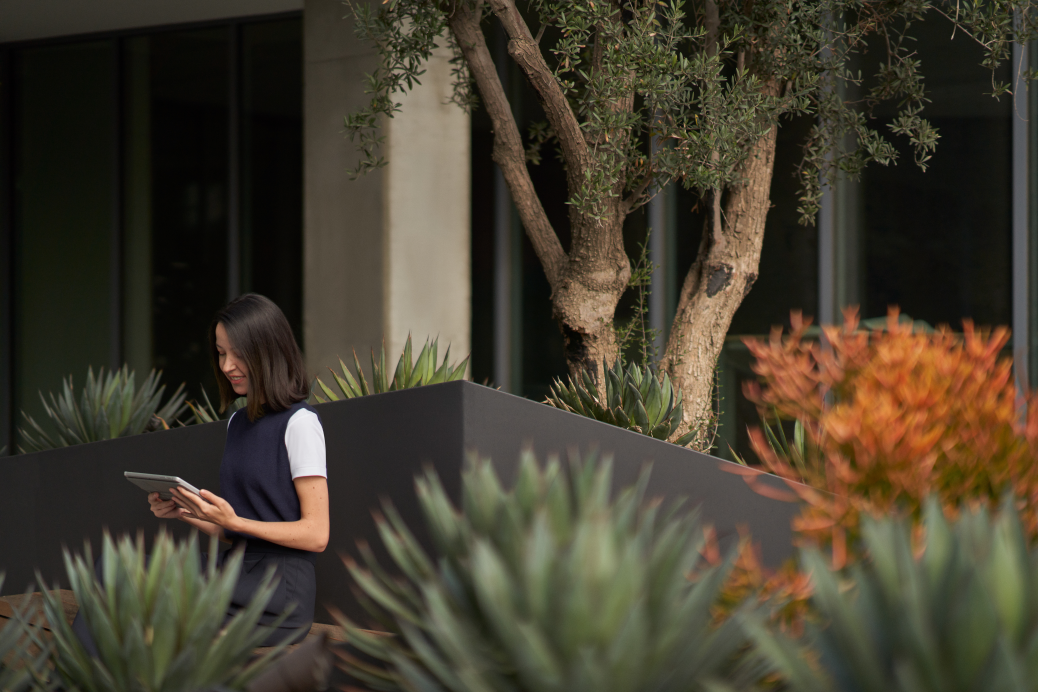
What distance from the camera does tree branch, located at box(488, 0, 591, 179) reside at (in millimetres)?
4508

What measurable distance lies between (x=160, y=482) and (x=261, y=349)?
47cm

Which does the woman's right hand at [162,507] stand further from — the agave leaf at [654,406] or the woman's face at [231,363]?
the agave leaf at [654,406]

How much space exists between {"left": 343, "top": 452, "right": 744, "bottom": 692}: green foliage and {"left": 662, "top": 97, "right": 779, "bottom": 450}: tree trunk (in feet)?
10.2

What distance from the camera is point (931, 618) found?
1.49 metres

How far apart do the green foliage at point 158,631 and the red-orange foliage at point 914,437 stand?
1311 mm

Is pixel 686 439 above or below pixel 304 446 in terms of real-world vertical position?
below

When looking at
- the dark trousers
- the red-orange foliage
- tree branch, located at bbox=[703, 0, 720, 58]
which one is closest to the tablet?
the dark trousers

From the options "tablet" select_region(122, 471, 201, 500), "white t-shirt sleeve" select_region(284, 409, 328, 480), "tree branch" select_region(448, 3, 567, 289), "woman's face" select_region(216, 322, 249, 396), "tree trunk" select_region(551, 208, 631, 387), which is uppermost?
"tree branch" select_region(448, 3, 567, 289)

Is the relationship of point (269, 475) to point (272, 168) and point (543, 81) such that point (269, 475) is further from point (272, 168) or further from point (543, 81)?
point (272, 168)

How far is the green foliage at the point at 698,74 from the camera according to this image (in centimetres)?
425

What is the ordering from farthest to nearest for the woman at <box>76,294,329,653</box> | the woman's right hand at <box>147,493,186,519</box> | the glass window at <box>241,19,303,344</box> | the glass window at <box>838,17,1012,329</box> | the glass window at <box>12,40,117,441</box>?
1. the glass window at <box>12,40,117,441</box>
2. the glass window at <box>241,19,303,344</box>
3. the glass window at <box>838,17,1012,329</box>
4. the woman's right hand at <box>147,493,186,519</box>
5. the woman at <box>76,294,329,653</box>

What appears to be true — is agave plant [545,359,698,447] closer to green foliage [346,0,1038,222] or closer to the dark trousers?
green foliage [346,0,1038,222]

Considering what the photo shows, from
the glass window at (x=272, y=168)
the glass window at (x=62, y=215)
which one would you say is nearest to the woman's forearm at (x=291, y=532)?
the glass window at (x=272, y=168)

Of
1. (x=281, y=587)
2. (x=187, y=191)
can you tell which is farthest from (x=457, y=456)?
(x=187, y=191)
